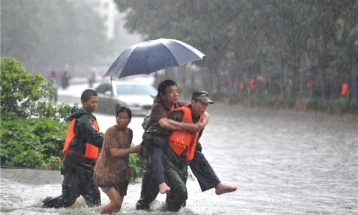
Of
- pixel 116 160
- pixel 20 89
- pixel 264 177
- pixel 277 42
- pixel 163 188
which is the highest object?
pixel 277 42

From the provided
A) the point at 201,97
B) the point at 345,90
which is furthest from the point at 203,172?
the point at 345,90

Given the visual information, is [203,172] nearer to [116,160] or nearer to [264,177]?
[116,160]

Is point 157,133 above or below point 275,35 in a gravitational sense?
below

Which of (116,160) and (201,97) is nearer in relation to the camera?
(201,97)

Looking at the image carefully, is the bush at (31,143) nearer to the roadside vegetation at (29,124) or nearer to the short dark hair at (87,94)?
the roadside vegetation at (29,124)

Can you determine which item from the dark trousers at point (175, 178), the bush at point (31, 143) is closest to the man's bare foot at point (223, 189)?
the dark trousers at point (175, 178)

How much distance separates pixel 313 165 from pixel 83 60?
9633 cm

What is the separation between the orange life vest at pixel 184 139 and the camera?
8.26 m

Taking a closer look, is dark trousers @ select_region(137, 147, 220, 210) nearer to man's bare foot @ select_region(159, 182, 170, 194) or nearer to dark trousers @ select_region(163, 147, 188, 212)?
dark trousers @ select_region(163, 147, 188, 212)

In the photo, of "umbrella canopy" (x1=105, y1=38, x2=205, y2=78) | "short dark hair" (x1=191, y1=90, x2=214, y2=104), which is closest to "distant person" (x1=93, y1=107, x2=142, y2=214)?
"umbrella canopy" (x1=105, y1=38, x2=205, y2=78)

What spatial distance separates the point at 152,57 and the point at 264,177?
15.9 ft

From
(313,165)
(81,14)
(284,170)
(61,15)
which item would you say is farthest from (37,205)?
(81,14)

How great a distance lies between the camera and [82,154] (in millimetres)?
8742

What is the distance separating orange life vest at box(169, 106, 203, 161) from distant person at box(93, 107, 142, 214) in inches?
14.5
